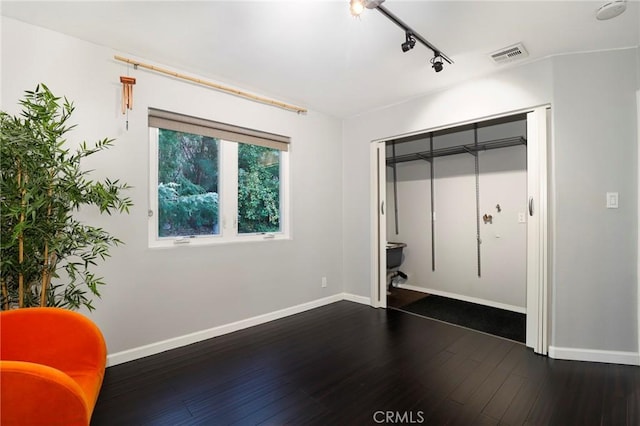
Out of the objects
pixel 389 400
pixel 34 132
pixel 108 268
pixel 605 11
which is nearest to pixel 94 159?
pixel 34 132

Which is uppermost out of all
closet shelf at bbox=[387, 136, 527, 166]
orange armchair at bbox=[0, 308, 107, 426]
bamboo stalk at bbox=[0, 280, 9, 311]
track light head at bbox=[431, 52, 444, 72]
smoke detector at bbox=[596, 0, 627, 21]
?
smoke detector at bbox=[596, 0, 627, 21]

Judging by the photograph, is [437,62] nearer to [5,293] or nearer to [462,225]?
[462,225]

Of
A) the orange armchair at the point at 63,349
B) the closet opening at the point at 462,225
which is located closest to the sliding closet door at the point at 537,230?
the closet opening at the point at 462,225

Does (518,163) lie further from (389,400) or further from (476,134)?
(389,400)

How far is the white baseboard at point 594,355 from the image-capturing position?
7.70 feet

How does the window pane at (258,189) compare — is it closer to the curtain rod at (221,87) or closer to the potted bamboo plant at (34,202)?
the curtain rod at (221,87)

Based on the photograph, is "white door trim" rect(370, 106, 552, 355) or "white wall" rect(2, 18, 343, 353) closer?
"white wall" rect(2, 18, 343, 353)

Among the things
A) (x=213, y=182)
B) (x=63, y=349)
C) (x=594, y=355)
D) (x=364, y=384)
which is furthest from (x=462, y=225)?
(x=63, y=349)

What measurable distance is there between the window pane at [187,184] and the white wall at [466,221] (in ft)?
9.73

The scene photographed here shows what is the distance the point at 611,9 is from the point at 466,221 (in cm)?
264

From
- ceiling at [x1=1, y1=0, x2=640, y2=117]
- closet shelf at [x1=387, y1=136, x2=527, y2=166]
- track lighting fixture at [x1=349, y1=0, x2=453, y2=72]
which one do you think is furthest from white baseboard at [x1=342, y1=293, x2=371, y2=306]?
track lighting fixture at [x1=349, y1=0, x2=453, y2=72]

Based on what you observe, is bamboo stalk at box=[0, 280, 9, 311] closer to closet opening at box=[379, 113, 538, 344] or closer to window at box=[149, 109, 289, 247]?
window at box=[149, 109, 289, 247]

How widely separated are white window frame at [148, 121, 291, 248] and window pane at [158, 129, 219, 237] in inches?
1.9

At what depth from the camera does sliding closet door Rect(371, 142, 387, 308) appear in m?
3.87
